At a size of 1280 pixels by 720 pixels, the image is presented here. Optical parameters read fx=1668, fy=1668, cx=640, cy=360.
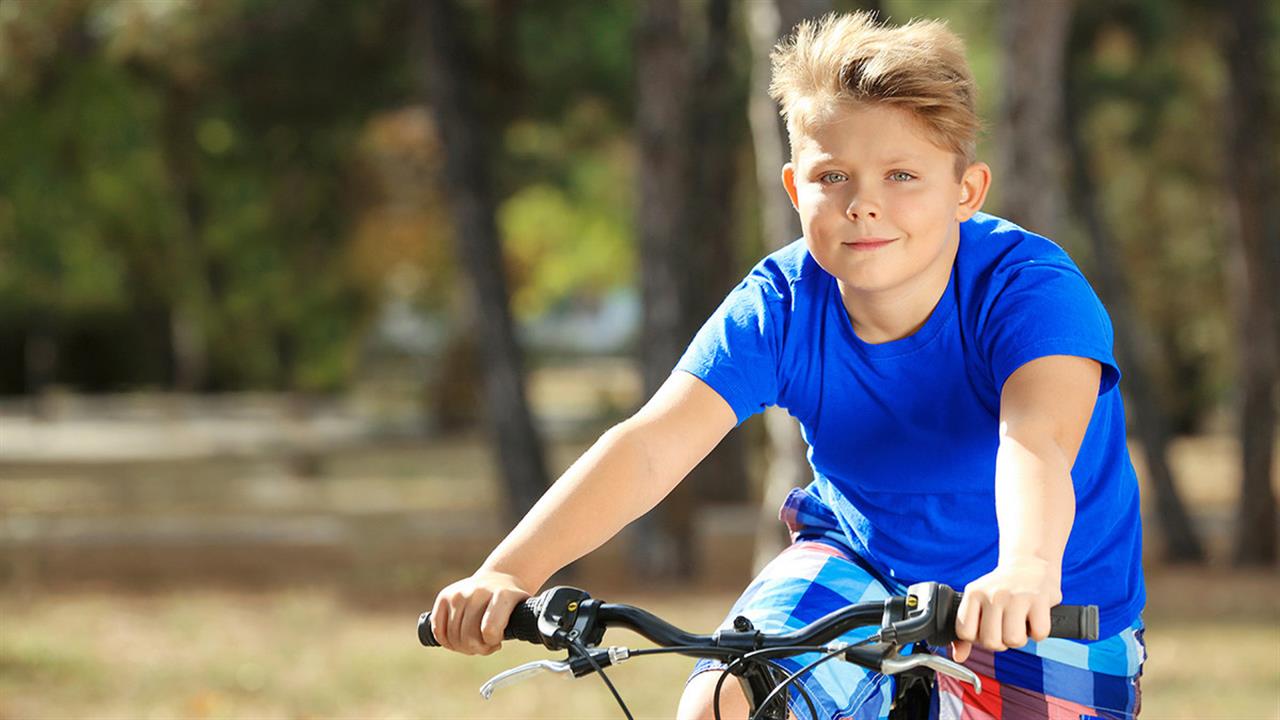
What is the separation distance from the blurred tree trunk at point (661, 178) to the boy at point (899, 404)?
31.6 ft

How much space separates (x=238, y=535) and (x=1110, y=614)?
50.4 ft

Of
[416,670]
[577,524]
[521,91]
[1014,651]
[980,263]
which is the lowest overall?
[416,670]

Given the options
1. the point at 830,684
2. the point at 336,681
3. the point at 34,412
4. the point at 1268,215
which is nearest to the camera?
the point at 830,684

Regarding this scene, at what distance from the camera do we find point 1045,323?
8.83 feet

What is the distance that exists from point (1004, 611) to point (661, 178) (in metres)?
10.6

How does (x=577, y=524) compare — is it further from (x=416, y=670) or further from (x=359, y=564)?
(x=359, y=564)

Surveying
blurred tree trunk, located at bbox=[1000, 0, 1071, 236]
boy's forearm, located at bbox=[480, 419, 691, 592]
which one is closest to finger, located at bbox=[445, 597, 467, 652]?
boy's forearm, located at bbox=[480, 419, 691, 592]

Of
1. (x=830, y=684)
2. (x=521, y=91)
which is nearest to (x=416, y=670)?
(x=830, y=684)

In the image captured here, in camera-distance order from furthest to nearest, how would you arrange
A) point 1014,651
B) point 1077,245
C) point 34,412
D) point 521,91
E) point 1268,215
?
point 34,412 → point 1077,245 → point 521,91 → point 1268,215 → point 1014,651

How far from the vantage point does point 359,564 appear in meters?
15.4

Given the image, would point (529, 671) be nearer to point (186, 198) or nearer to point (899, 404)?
point (899, 404)

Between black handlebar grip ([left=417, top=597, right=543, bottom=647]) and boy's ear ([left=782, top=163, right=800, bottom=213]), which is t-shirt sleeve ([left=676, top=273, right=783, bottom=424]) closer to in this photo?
boy's ear ([left=782, top=163, right=800, bottom=213])

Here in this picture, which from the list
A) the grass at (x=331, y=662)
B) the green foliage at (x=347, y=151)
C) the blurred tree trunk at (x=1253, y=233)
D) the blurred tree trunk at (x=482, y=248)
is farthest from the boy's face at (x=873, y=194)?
the blurred tree trunk at (x=1253, y=233)

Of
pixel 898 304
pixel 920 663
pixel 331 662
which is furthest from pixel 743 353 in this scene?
pixel 331 662
